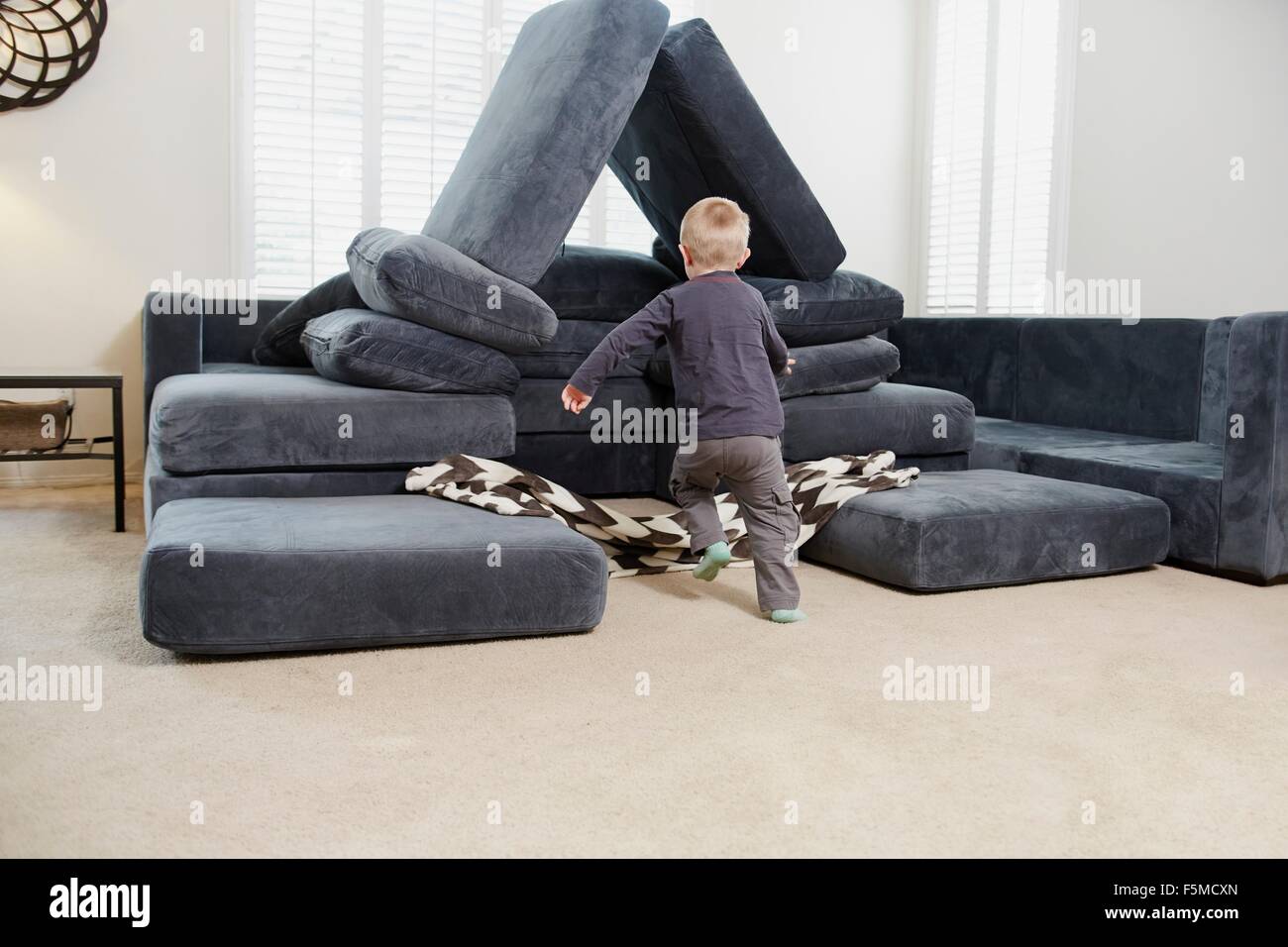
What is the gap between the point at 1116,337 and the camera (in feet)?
13.0

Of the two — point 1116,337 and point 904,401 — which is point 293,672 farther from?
point 1116,337

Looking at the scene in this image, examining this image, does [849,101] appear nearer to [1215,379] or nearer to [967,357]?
[967,357]

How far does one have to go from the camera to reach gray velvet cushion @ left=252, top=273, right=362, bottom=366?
12.0 ft

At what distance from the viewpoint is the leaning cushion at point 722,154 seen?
328 cm

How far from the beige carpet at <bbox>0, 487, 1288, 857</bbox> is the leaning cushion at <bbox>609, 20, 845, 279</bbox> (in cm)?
133

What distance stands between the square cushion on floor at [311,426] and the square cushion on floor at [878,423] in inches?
37.3

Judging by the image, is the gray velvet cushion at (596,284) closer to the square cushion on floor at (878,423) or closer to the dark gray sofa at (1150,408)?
the square cushion on floor at (878,423)

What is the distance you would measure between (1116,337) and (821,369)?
1.20m

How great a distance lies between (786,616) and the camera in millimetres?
2477

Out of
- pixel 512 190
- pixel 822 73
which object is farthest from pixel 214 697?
pixel 822 73

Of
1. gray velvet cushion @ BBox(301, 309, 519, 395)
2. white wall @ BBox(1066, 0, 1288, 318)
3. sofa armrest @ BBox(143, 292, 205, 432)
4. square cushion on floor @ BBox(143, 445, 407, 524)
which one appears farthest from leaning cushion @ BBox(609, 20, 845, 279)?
white wall @ BBox(1066, 0, 1288, 318)

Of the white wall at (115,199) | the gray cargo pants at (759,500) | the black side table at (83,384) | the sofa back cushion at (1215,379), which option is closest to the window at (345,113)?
the white wall at (115,199)

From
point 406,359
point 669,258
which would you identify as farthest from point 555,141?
point 669,258

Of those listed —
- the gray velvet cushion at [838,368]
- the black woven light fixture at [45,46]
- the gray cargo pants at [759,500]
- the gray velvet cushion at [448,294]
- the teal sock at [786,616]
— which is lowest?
the teal sock at [786,616]
